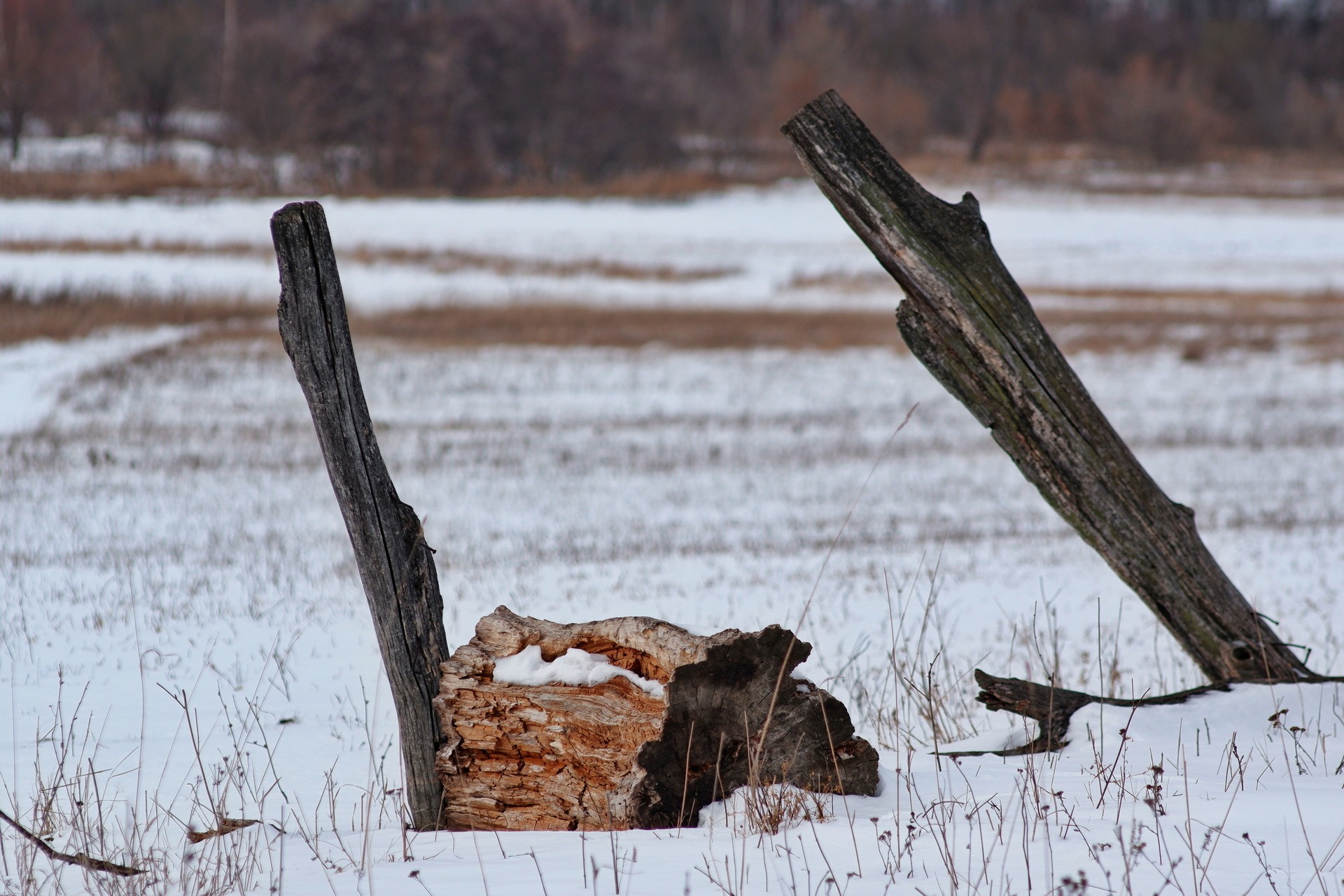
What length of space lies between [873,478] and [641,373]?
27.0 feet

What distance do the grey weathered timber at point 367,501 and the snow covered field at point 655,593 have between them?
0.98 ft

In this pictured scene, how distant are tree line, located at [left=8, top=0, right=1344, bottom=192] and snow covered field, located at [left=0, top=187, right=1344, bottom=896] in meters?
25.7

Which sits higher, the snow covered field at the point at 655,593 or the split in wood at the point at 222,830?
the snow covered field at the point at 655,593

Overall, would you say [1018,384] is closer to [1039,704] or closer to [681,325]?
[1039,704]

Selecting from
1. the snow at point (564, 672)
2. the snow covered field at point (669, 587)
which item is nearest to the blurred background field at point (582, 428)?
the snow covered field at point (669, 587)

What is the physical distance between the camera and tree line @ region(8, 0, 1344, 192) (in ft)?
150

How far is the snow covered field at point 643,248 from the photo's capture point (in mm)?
28625

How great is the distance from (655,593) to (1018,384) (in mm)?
3702

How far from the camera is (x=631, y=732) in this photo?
11.3 feet

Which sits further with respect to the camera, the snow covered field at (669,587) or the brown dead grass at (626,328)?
the brown dead grass at (626,328)

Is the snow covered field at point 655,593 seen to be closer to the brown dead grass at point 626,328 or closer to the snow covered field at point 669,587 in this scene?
the snow covered field at point 669,587

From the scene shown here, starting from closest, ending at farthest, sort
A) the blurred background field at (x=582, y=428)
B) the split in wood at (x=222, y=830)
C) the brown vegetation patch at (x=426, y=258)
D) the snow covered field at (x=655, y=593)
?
the snow covered field at (x=655, y=593) → the split in wood at (x=222, y=830) → the blurred background field at (x=582, y=428) → the brown vegetation patch at (x=426, y=258)

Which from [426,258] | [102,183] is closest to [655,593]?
[426,258]

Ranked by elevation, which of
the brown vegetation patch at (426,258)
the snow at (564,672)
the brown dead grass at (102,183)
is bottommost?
the snow at (564,672)
